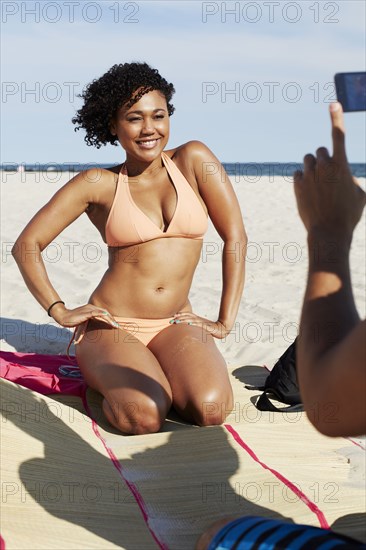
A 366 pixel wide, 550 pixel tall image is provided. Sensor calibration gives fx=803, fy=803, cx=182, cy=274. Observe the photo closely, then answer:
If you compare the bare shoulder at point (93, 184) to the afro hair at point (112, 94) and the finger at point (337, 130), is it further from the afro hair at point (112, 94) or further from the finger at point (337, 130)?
the finger at point (337, 130)

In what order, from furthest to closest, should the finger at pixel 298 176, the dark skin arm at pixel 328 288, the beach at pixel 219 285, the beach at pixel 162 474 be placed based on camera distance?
the beach at pixel 219 285
the beach at pixel 162 474
the finger at pixel 298 176
the dark skin arm at pixel 328 288

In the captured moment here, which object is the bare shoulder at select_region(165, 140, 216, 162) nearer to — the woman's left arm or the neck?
the woman's left arm

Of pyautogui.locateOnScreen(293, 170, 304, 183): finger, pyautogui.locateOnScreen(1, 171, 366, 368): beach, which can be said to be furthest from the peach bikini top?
pyautogui.locateOnScreen(293, 170, 304, 183): finger

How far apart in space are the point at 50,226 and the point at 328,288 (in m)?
3.24

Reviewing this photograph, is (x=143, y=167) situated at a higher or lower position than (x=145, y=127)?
lower

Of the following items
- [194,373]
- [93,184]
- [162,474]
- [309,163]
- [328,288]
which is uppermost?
[309,163]

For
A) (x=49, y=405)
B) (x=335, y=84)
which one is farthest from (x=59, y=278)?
(x=335, y=84)

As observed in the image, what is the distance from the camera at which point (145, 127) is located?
4457 mm

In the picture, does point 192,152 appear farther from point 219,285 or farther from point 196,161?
point 219,285

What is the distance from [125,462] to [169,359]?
0.97 metres

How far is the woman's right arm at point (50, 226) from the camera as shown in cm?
452

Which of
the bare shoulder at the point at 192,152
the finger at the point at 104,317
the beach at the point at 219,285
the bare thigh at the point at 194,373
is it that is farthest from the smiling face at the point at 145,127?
the bare thigh at the point at 194,373

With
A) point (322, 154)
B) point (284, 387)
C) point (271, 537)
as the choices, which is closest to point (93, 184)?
point (284, 387)

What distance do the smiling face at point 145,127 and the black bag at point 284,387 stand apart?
1385 millimetres
